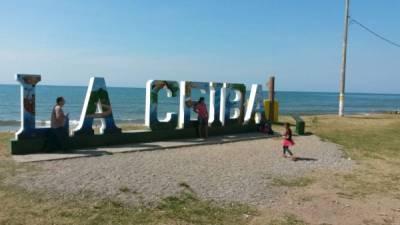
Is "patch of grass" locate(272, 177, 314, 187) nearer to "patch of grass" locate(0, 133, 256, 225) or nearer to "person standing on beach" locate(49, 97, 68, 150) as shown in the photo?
"patch of grass" locate(0, 133, 256, 225)

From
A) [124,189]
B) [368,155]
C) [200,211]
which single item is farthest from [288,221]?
[368,155]

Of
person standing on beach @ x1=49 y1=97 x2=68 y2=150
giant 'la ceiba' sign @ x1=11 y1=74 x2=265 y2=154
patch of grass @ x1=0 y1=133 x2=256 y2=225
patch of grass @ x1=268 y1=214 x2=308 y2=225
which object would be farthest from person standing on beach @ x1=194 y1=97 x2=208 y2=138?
patch of grass @ x1=268 y1=214 x2=308 y2=225

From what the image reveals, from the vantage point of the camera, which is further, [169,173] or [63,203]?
[169,173]

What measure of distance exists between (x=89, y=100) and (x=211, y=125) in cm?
550

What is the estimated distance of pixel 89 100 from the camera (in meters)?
13.9

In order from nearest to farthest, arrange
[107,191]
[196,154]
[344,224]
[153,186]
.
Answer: [344,224], [107,191], [153,186], [196,154]

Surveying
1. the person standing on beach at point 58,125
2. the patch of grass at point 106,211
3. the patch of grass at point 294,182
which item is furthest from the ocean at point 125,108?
the patch of grass at point 106,211

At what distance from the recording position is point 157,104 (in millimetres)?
16828

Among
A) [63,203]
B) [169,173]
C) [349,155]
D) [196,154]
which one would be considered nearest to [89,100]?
[196,154]

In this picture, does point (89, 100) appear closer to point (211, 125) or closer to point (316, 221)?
point (211, 125)

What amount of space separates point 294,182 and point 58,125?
6.55 meters

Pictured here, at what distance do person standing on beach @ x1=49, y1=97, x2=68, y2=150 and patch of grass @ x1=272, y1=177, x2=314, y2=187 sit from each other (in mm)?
6003

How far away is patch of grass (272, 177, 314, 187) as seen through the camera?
10.3 meters

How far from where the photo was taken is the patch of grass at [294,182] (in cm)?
1027
